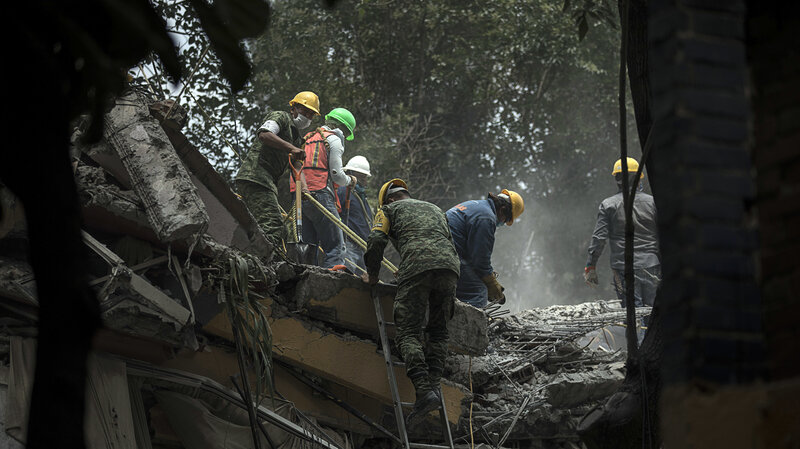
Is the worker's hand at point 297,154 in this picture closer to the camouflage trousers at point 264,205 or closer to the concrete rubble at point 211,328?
the camouflage trousers at point 264,205

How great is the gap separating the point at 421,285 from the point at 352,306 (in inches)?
23.6

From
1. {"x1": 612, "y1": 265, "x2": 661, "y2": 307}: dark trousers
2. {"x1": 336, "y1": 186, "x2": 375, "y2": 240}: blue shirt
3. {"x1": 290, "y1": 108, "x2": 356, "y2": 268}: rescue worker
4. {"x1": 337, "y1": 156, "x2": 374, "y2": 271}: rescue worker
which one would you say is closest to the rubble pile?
{"x1": 612, "y1": 265, "x2": 661, "y2": 307}: dark trousers

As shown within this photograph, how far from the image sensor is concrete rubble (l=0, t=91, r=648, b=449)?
17.4ft

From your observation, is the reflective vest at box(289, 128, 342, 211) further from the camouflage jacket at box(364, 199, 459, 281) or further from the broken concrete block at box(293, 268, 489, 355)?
the broken concrete block at box(293, 268, 489, 355)

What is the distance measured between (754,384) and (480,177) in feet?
66.1

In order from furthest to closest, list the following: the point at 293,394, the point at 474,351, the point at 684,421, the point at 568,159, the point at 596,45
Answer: the point at 568,159, the point at 596,45, the point at 474,351, the point at 293,394, the point at 684,421

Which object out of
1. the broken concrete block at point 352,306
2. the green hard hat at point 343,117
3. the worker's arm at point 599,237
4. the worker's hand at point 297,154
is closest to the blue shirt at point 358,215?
the green hard hat at point 343,117

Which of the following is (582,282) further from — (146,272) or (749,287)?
(749,287)

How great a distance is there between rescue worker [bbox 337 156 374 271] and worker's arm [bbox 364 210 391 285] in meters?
3.19

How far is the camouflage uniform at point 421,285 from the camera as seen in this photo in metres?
6.58

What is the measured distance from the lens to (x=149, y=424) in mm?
5836

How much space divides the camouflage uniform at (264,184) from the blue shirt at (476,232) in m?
1.79

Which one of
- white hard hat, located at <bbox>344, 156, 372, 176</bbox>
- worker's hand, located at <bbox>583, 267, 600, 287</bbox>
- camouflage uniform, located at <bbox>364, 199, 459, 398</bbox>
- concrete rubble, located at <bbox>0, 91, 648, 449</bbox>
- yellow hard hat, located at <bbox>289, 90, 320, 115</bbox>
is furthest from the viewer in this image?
white hard hat, located at <bbox>344, 156, 372, 176</bbox>

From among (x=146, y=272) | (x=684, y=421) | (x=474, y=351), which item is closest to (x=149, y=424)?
(x=146, y=272)
